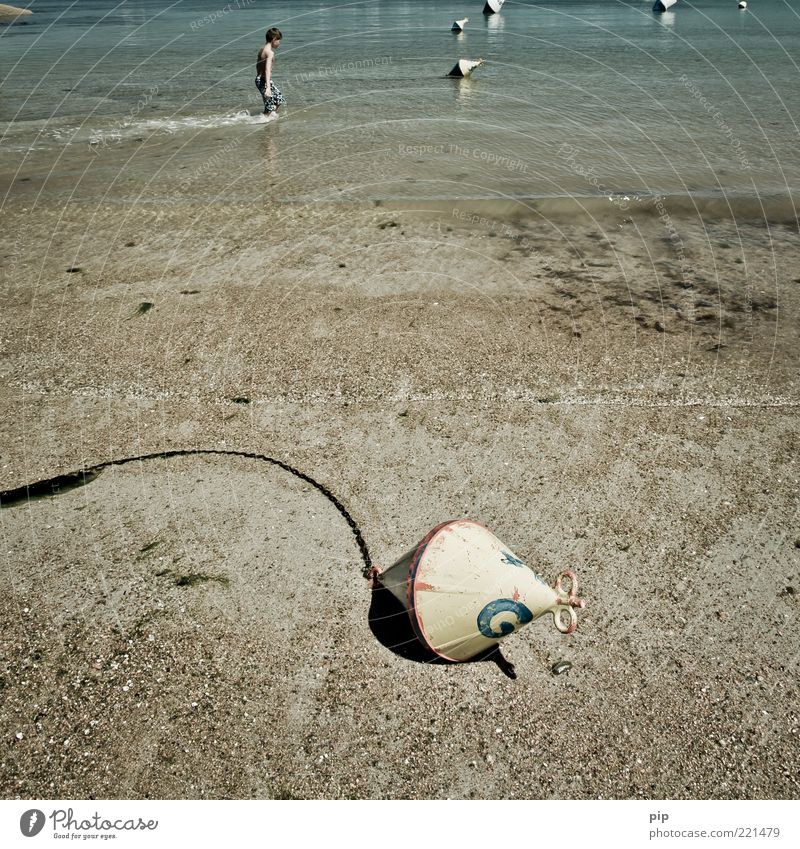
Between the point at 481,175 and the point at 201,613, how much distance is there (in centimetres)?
1192

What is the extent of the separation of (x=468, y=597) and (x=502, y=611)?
0.82 feet

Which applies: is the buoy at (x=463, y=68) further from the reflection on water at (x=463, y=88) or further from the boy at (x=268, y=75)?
the boy at (x=268, y=75)

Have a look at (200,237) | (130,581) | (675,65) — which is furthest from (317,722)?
(675,65)

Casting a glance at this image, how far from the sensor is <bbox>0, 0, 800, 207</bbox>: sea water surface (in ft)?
47.1

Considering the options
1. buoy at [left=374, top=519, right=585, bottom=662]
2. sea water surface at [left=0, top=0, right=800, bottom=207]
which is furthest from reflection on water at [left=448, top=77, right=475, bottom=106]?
buoy at [left=374, top=519, right=585, bottom=662]

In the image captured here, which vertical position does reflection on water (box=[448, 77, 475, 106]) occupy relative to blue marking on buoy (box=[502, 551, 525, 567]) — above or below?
above

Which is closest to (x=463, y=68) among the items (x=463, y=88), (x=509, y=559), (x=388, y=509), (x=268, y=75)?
(x=463, y=88)

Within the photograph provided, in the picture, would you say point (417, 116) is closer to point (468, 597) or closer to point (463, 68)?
point (463, 68)

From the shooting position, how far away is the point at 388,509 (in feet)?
19.7

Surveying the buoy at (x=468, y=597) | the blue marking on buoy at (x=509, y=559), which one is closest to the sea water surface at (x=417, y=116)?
the blue marking on buoy at (x=509, y=559)

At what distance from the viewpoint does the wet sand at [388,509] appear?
4254 mm

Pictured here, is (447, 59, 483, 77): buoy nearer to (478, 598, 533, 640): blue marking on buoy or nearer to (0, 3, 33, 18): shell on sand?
(478, 598, 533, 640): blue marking on buoy

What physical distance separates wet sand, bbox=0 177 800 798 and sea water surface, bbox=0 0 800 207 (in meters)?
4.19

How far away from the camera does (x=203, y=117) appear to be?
2020cm
